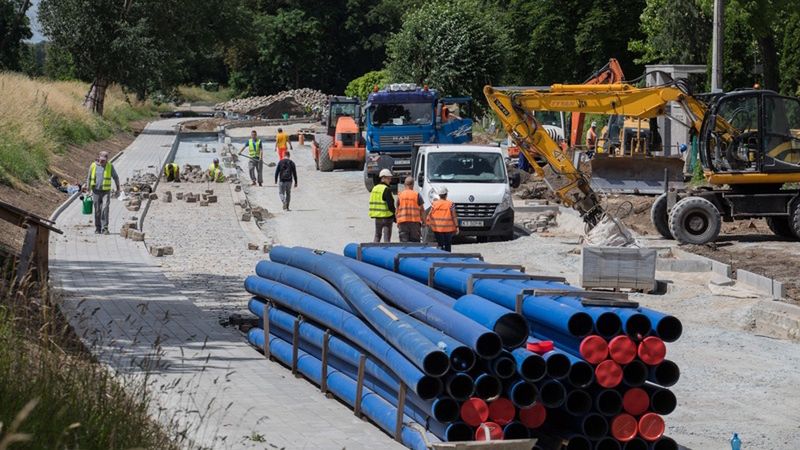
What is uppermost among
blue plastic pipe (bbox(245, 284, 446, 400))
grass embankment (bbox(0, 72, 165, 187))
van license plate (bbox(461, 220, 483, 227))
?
grass embankment (bbox(0, 72, 165, 187))

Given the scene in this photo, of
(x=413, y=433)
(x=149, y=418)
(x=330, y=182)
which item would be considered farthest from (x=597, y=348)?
(x=330, y=182)

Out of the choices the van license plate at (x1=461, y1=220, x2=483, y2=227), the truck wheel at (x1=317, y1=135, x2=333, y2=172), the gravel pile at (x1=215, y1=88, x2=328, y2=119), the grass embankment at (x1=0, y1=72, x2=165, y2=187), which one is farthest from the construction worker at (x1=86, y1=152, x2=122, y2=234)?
the gravel pile at (x1=215, y1=88, x2=328, y2=119)

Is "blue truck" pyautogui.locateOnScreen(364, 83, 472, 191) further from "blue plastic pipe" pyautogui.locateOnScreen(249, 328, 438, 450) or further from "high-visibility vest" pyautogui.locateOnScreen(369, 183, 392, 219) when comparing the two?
"blue plastic pipe" pyautogui.locateOnScreen(249, 328, 438, 450)

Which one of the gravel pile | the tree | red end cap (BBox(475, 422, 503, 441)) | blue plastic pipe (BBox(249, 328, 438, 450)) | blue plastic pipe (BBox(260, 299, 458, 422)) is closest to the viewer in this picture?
red end cap (BBox(475, 422, 503, 441))

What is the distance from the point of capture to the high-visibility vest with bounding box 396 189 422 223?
2077 centimetres

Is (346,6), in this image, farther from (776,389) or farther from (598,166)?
(776,389)

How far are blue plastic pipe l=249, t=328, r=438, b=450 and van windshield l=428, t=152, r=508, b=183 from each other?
12.1m

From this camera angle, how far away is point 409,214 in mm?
20812

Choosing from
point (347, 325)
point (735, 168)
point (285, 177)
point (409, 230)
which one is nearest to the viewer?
point (347, 325)

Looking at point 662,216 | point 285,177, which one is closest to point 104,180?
point 285,177

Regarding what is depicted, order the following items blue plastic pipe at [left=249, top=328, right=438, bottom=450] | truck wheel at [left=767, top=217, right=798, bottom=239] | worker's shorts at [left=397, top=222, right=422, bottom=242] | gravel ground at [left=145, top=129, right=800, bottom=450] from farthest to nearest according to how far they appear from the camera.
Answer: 1. truck wheel at [left=767, top=217, right=798, bottom=239]
2. worker's shorts at [left=397, top=222, right=422, bottom=242]
3. gravel ground at [left=145, top=129, right=800, bottom=450]
4. blue plastic pipe at [left=249, top=328, right=438, bottom=450]

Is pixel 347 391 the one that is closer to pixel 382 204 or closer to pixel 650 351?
pixel 650 351

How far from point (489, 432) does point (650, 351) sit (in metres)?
1.35

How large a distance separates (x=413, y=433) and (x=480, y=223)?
15.7m
